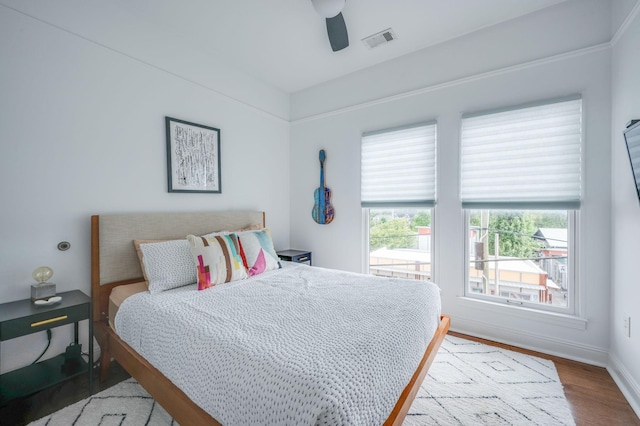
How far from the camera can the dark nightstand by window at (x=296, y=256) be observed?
3.40 m

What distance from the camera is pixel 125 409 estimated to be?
5.52 ft

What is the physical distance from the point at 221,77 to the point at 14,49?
1.58 meters

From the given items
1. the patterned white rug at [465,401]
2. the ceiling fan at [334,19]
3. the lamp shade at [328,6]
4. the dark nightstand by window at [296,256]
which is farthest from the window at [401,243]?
the lamp shade at [328,6]

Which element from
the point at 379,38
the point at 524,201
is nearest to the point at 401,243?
the point at 524,201

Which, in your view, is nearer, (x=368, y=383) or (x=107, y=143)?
(x=368, y=383)

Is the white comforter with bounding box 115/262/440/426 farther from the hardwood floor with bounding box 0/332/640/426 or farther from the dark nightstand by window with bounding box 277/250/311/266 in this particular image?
the dark nightstand by window with bounding box 277/250/311/266

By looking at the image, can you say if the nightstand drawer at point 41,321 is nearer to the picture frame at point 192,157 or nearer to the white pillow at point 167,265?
the white pillow at point 167,265

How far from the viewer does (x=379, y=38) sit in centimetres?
270

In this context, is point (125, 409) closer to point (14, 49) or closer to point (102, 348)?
point (102, 348)

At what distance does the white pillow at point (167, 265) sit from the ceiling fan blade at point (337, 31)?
1.99m

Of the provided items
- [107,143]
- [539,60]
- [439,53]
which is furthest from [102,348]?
[539,60]

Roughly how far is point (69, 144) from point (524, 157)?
11.7 feet

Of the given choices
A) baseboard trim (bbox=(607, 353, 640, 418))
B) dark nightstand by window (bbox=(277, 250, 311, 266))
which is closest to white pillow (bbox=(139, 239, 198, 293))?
dark nightstand by window (bbox=(277, 250, 311, 266))

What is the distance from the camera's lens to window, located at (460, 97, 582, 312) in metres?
2.28
